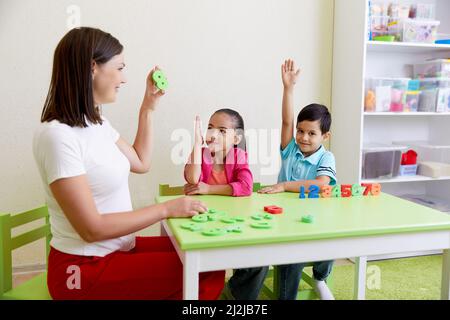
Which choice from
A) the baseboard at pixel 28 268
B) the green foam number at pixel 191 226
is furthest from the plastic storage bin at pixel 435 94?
the baseboard at pixel 28 268

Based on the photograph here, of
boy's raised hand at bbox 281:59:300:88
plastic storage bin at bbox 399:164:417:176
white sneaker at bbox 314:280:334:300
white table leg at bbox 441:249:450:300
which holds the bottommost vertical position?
white sneaker at bbox 314:280:334:300

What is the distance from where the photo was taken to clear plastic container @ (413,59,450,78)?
2.74m

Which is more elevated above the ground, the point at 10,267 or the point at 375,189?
the point at 375,189

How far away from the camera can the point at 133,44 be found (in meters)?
2.44

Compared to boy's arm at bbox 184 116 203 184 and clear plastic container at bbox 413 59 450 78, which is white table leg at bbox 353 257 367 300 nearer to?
boy's arm at bbox 184 116 203 184

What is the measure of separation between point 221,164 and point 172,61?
3.09ft

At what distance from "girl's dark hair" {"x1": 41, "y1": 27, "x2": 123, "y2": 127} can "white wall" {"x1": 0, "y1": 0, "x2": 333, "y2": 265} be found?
1163 millimetres

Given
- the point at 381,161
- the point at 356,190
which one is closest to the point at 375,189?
the point at 356,190

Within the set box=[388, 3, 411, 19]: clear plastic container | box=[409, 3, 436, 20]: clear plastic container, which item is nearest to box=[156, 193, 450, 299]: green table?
box=[388, 3, 411, 19]: clear plastic container

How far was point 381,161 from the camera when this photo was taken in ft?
8.98

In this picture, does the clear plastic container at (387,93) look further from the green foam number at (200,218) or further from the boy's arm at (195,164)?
the green foam number at (200,218)

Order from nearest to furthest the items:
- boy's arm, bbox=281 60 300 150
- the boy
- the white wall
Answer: the boy, boy's arm, bbox=281 60 300 150, the white wall

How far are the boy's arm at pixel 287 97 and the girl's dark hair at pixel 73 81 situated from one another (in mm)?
938

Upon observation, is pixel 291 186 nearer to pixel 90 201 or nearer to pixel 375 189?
pixel 375 189
